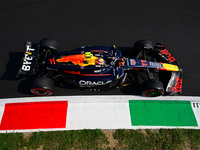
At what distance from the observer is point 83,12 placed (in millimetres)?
10258

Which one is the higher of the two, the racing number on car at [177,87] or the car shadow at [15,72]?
the car shadow at [15,72]

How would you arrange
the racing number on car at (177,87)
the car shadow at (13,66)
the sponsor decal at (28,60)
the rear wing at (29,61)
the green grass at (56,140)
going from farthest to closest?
1. the car shadow at (13,66)
2. the racing number on car at (177,87)
3. the sponsor decal at (28,60)
4. the rear wing at (29,61)
5. the green grass at (56,140)

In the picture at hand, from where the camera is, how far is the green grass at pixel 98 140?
612cm

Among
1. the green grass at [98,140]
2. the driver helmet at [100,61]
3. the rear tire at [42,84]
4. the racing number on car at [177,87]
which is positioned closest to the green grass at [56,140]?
the green grass at [98,140]

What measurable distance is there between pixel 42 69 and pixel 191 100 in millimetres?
6626

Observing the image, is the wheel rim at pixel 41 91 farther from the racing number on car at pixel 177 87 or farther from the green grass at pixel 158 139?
the racing number on car at pixel 177 87

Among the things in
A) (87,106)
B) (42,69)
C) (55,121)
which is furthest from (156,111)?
(42,69)

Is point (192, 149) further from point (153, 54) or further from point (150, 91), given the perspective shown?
point (153, 54)

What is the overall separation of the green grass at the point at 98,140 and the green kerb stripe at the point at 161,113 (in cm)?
38

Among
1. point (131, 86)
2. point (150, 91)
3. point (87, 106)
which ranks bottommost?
point (87, 106)

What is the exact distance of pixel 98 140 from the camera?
625 centimetres

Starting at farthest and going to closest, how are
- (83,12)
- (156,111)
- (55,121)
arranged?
(83,12), (156,111), (55,121)

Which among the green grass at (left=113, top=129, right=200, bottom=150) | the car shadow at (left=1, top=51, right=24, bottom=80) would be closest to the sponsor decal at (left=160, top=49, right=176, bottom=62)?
the green grass at (left=113, top=129, right=200, bottom=150)

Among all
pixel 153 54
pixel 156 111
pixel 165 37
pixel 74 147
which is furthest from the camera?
pixel 165 37
